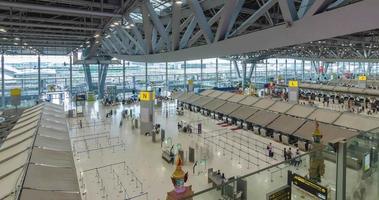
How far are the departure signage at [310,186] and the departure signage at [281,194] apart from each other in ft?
0.70

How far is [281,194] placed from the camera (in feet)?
17.3

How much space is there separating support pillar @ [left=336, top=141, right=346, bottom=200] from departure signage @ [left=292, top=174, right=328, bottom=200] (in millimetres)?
640

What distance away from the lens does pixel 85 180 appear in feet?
41.4

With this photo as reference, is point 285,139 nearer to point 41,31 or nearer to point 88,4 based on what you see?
point 88,4

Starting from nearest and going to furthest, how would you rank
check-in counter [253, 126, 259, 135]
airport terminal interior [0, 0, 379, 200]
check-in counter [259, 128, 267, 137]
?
airport terminal interior [0, 0, 379, 200] → check-in counter [259, 128, 267, 137] → check-in counter [253, 126, 259, 135]

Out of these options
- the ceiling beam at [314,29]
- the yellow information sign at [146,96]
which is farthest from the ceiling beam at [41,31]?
the ceiling beam at [314,29]

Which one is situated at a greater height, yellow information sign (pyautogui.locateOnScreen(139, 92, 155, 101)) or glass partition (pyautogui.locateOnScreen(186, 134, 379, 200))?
yellow information sign (pyautogui.locateOnScreen(139, 92, 155, 101))

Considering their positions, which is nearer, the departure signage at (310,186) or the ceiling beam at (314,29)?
the ceiling beam at (314,29)

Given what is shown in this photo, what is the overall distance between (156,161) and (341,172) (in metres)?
11.1

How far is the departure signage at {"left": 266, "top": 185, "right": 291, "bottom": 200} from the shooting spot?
5.19 meters

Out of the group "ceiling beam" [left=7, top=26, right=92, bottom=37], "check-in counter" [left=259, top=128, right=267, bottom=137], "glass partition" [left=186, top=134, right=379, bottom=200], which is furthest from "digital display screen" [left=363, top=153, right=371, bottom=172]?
"ceiling beam" [left=7, top=26, right=92, bottom=37]

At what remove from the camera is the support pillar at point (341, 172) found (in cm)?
524

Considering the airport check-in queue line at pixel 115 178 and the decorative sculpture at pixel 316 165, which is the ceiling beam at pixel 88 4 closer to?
the airport check-in queue line at pixel 115 178

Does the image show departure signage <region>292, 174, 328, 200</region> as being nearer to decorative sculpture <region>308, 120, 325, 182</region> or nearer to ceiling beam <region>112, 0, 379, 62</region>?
decorative sculpture <region>308, 120, 325, 182</region>
